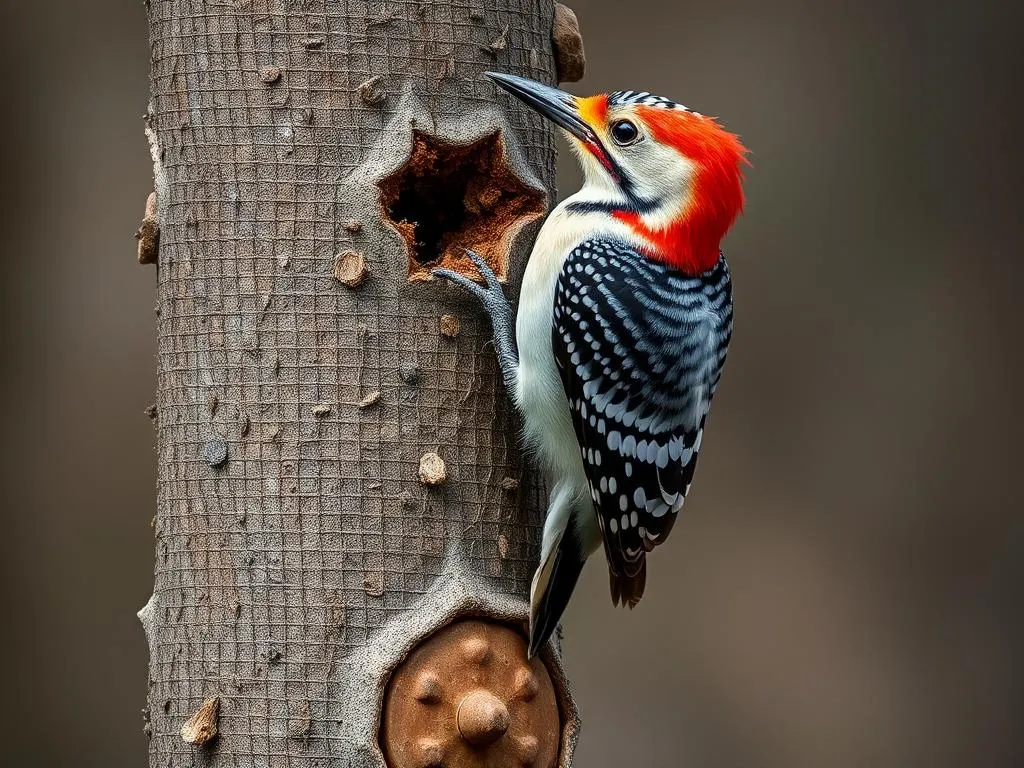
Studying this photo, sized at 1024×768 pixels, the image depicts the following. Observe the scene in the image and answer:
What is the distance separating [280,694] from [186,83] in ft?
4.21

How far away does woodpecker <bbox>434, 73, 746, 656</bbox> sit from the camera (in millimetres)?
3082

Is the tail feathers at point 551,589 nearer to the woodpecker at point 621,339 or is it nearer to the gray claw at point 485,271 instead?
the woodpecker at point 621,339

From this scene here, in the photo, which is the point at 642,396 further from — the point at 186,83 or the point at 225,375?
the point at 186,83

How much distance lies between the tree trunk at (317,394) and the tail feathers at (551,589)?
0.13 ft

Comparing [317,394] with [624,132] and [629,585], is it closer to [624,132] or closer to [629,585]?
[629,585]

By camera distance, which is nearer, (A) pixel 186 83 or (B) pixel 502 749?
(B) pixel 502 749

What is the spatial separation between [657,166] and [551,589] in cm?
97

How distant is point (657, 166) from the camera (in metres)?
3.26

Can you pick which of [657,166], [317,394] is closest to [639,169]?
[657,166]

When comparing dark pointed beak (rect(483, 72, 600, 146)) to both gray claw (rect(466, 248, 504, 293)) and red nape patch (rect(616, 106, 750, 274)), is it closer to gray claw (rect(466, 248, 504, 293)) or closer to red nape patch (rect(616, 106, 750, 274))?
red nape patch (rect(616, 106, 750, 274))

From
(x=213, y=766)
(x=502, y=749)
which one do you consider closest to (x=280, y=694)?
(x=213, y=766)

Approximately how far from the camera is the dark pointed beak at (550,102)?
311 cm

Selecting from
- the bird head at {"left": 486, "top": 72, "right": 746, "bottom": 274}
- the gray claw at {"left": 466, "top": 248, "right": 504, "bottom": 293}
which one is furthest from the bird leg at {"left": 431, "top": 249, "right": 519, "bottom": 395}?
the bird head at {"left": 486, "top": 72, "right": 746, "bottom": 274}

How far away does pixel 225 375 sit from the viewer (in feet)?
9.87
